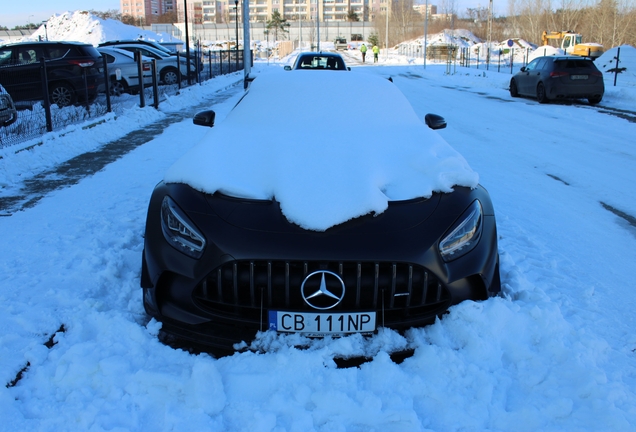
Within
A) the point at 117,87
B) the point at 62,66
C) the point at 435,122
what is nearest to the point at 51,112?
the point at 62,66

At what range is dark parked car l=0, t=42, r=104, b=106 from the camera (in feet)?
37.4

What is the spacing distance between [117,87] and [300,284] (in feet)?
49.4

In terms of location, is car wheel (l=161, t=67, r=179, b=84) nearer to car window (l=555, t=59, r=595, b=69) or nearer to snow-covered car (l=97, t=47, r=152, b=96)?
snow-covered car (l=97, t=47, r=152, b=96)

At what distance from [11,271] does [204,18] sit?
169m

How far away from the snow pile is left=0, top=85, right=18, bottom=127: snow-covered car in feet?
146

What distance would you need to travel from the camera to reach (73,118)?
10.5 meters

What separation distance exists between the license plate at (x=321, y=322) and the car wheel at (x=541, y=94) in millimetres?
15736

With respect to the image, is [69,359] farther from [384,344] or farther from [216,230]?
[384,344]

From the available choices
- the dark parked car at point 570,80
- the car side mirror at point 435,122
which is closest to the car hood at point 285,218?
the car side mirror at point 435,122

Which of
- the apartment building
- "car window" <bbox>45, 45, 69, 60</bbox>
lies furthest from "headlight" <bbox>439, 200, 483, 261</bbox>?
the apartment building

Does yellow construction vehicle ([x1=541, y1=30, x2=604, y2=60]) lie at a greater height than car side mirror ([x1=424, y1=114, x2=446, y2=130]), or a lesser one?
greater

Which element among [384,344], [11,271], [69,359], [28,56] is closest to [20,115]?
[28,56]

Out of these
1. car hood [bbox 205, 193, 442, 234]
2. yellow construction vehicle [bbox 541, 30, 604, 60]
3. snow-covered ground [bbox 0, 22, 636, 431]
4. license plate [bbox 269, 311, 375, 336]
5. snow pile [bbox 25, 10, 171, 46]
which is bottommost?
snow-covered ground [bbox 0, 22, 636, 431]

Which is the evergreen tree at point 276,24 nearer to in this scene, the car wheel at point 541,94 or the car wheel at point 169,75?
the car wheel at point 169,75
